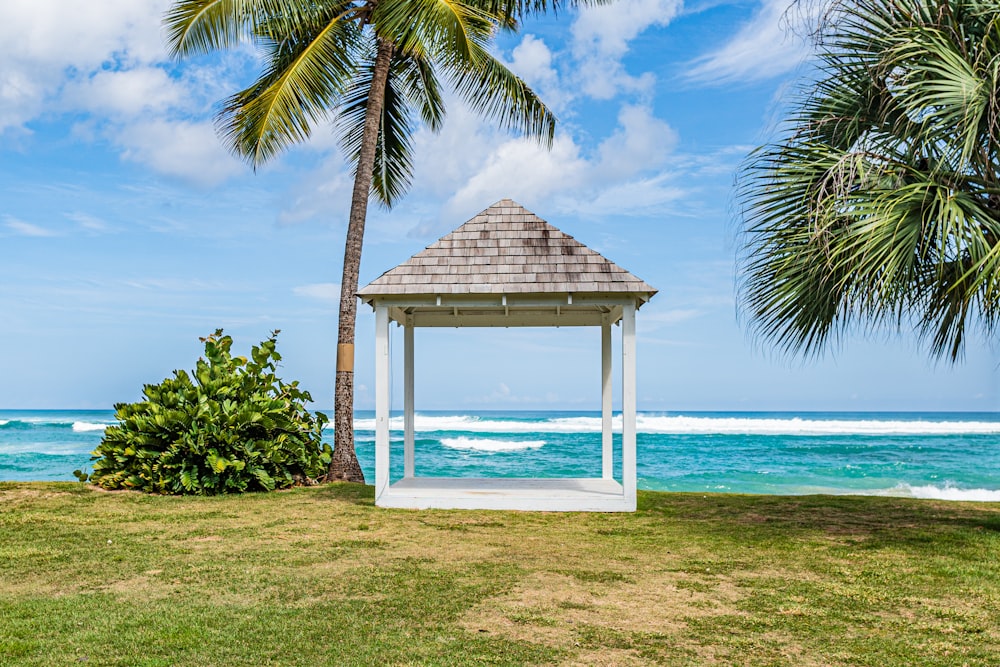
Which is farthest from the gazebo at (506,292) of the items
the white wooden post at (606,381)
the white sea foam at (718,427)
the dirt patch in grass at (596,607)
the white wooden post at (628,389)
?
the white sea foam at (718,427)

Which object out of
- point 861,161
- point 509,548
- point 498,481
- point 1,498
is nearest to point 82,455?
point 1,498

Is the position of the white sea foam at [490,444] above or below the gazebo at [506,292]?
below

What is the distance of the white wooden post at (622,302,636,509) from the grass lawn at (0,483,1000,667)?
2.14 feet

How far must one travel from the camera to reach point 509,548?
736 centimetres

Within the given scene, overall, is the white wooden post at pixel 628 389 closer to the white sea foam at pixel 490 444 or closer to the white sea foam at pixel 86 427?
the white sea foam at pixel 490 444

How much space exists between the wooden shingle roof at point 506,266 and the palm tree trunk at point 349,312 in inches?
106

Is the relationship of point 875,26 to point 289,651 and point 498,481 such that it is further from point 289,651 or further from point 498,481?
point 289,651

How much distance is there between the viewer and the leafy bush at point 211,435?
427 inches

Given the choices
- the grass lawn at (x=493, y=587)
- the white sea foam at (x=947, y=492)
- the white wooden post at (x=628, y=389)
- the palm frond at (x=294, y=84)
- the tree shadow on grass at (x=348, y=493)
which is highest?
the palm frond at (x=294, y=84)

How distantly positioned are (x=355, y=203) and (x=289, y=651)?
8643mm

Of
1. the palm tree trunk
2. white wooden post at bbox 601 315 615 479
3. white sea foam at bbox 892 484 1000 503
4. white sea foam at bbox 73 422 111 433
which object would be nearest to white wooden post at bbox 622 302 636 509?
white wooden post at bbox 601 315 615 479

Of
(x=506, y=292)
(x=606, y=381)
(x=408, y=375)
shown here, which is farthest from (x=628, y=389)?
(x=408, y=375)

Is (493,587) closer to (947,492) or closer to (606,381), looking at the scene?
(606,381)

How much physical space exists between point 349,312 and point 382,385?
3.08 metres
